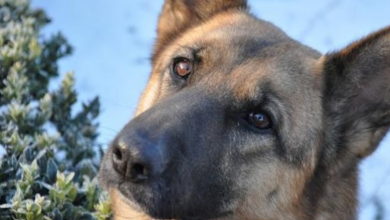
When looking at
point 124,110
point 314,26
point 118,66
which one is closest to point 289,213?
point 124,110

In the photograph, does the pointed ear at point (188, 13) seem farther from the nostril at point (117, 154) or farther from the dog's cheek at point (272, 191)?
the nostril at point (117, 154)

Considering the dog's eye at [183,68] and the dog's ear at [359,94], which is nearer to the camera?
the dog's ear at [359,94]

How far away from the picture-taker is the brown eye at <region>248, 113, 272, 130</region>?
179 inches

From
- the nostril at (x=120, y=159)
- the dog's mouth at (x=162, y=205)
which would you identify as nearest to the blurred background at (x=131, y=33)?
the dog's mouth at (x=162, y=205)

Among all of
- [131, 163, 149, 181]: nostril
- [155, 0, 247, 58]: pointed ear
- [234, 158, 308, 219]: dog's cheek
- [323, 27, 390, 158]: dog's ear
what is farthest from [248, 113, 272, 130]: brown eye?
[155, 0, 247, 58]: pointed ear

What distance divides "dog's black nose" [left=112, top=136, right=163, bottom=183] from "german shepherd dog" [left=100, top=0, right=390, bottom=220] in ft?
0.05

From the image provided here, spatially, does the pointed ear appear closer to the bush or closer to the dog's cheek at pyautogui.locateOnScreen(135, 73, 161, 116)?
the dog's cheek at pyautogui.locateOnScreen(135, 73, 161, 116)

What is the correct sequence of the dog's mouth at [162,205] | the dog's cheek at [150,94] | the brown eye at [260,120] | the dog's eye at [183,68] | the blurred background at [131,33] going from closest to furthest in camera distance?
the dog's mouth at [162,205] < the brown eye at [260,120] < the dog's eye at [183,68] < the dog's cheek at [150,94] < the blurred background at [131,33]

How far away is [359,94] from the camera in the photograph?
4.73m

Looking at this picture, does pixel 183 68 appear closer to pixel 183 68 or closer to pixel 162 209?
pixel 183 68

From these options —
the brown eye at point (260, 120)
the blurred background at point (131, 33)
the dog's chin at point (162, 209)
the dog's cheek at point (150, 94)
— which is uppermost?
the blurred background at point (131, 33)

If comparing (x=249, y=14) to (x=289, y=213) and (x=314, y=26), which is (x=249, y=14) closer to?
(x=289, y=213)

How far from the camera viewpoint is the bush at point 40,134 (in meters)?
5.00

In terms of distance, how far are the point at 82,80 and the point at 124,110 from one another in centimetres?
59
